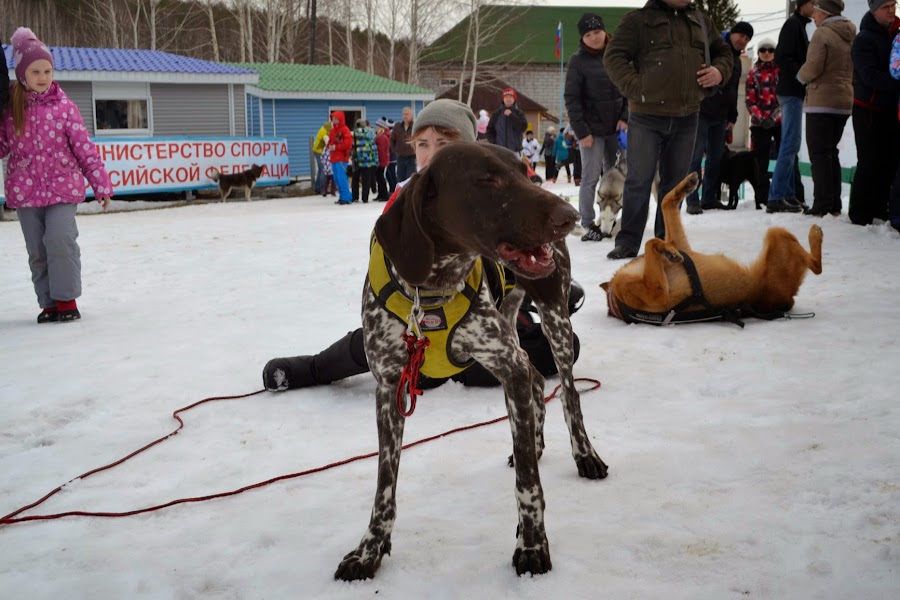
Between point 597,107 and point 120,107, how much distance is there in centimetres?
1533

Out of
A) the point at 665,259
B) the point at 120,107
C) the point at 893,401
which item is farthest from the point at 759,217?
the point at 120,107

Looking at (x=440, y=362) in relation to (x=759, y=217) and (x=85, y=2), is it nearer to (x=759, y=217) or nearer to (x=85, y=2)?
(x=759, y=217)

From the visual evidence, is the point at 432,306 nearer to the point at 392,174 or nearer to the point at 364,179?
the point at 364,179

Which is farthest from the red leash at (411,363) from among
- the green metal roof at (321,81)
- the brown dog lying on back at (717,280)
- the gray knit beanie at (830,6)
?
the green metal roof at (321,81)

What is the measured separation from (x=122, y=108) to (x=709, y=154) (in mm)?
15370

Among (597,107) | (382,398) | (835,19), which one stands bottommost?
(382,398)

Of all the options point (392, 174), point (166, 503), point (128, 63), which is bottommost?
point (166, 503)

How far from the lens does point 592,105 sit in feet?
29.1

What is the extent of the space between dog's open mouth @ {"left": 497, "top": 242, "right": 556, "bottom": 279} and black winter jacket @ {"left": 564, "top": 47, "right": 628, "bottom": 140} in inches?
272

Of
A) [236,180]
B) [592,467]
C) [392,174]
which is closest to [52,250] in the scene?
[592,467]

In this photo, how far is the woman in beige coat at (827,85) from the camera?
8234 millimetres

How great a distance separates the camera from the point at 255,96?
24.3 m

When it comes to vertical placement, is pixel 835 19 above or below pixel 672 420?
above

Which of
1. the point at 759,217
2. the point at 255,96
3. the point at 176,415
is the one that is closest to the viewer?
the point at 176,415
